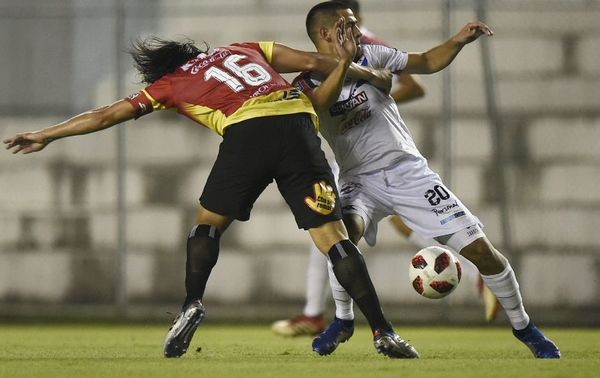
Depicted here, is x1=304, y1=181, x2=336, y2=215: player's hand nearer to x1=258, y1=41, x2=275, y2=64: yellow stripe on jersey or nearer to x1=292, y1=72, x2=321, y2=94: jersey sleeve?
x1=292, y1=72, x2=321, y2=94: jersey sleeve

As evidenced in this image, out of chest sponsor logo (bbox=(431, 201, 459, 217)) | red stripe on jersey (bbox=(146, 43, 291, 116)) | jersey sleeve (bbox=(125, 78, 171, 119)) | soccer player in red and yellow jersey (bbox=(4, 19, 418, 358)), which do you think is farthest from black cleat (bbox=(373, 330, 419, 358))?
jersey sleeve (bbox=(125, 78, 171, 119))

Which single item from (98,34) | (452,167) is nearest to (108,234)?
(98,34)

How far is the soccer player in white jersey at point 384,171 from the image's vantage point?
6.35 meters

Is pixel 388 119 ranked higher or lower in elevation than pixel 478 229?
higher

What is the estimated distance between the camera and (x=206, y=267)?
242 inches

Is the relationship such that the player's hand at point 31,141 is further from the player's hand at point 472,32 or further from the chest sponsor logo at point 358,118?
the player's hand at point 472,32

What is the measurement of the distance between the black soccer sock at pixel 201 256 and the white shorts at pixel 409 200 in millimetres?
825

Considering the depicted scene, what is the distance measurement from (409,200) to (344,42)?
0.96 metres

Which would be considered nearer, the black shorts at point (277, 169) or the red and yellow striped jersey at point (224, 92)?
the black shorts at point (277, 169)

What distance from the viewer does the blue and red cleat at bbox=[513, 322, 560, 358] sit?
6152 mm

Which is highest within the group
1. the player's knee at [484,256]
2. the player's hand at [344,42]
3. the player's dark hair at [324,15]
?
the player's dark hair at [324,15]

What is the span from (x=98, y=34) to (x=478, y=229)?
19.0 feet

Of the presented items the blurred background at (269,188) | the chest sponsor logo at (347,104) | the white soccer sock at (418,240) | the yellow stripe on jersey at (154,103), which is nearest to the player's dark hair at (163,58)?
the yellow stripe on jersey at (154,103)

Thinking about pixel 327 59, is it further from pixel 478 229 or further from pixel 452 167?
pixel 452 167
